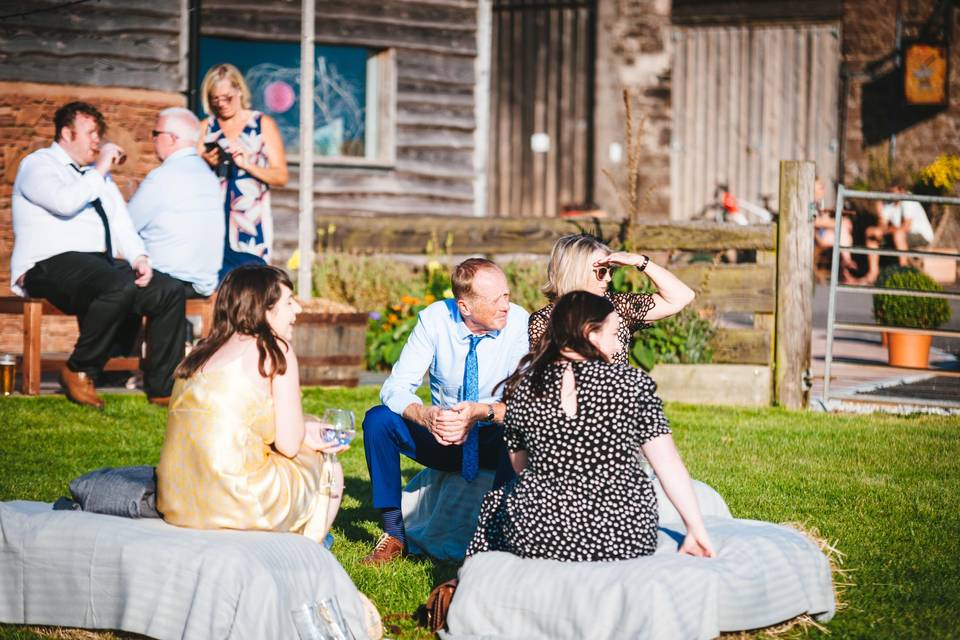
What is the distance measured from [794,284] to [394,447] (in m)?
4.49

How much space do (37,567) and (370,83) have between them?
952 cm

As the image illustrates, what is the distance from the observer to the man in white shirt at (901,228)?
1734 cm

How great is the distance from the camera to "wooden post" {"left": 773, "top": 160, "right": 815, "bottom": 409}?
901 centimetres

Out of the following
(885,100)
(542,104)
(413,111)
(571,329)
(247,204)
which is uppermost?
(885,100)

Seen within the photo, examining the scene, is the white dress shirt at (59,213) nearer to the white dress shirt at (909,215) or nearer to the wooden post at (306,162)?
the wooden post at (306,162)

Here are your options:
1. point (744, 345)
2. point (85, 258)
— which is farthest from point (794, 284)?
point (85, 258)

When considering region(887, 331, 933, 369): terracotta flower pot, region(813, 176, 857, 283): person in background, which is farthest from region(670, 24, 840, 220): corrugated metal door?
region(887, 331, 933, 369): terracotta flower pot

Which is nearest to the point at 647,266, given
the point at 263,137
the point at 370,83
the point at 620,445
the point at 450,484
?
the point at 450,484

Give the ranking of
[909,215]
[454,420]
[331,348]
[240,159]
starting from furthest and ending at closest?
[909,215]
[331,348]
[240,159]
[454,420]

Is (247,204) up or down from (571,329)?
up

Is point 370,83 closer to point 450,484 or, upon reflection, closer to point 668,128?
point 668,128

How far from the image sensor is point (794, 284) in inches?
357

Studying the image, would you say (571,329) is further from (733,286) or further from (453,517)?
(733,286)

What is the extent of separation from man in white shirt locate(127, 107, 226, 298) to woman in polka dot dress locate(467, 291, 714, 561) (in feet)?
15.3
